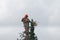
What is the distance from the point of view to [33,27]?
40031mm

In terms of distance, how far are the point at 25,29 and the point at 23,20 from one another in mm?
1124

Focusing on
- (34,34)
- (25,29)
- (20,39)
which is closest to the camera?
(25,29)

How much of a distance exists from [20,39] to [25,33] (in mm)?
3040

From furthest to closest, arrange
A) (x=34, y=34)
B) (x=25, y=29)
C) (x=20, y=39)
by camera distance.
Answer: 1. (x=34, y=34)
2. (x=20, y=39)
3. (x=25, y=29)

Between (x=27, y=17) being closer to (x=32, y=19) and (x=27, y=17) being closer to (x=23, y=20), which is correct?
(x=23, y=20)

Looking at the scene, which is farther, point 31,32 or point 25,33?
point 31,32

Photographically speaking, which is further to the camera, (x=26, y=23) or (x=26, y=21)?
(x=26, y=23)

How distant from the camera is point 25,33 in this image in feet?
117

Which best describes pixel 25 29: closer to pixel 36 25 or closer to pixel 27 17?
pixel 27 17

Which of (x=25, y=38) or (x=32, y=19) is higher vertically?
(x=32, y=19)

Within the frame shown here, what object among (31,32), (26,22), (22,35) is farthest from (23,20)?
(31,32)

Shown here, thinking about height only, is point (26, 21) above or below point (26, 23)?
above

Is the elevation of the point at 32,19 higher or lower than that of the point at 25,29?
higher

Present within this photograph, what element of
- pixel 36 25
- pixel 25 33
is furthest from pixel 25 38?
pixel 36 25
